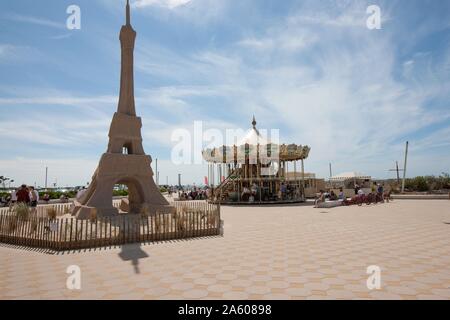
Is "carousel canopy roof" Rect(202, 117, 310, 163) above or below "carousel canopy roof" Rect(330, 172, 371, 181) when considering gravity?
above

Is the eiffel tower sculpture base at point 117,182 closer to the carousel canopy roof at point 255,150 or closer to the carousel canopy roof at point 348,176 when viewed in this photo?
the carousel canopy roof at point 255,150

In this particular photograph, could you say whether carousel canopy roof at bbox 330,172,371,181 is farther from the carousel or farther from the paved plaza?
the paved plaza

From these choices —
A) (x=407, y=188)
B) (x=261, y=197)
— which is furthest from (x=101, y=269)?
(x=407, y=188)

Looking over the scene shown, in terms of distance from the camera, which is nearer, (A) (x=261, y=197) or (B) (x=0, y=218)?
(B) (x=0, y=218)

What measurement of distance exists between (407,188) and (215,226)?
126 ft

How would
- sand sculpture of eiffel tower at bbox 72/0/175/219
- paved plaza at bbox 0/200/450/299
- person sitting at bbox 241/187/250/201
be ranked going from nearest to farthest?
1. paved plaza at bbox 0/200/450/299
2. sand sculpture of eiffel tower at bbox 72/0/175/219
3. person sitting at bbox 241/187/250/201

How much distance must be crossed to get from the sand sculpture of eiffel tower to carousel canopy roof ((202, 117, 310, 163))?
906 centimetres

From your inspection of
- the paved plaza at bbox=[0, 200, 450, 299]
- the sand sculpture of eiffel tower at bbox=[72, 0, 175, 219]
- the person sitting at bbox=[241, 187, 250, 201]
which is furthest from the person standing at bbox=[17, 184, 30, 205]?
the person sitting at bbox=[241, 187, 250, 201]

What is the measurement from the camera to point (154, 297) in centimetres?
442

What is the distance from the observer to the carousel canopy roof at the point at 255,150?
23844mm

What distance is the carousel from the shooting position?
24.0 metres

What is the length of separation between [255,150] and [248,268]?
18.3 m

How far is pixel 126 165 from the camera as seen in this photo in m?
15.7
